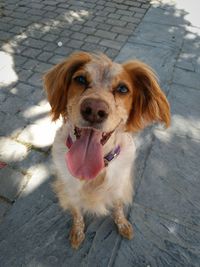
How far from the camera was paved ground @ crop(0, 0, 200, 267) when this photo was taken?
11.5 feet

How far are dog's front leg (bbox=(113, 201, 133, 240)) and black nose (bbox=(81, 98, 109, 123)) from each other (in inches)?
53.7

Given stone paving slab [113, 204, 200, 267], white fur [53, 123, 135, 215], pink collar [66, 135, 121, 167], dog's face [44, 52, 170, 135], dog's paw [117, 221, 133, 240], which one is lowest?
stone paving slab [113, 204, 200, 267]

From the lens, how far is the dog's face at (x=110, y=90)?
2726mm

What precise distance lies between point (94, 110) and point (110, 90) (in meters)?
0.43

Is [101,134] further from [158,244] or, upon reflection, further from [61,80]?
[158,244]

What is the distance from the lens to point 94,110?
2.44 m

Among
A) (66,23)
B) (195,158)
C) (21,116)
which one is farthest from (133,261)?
(66,23)

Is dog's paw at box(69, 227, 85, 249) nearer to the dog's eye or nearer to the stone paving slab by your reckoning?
the stone paving slab

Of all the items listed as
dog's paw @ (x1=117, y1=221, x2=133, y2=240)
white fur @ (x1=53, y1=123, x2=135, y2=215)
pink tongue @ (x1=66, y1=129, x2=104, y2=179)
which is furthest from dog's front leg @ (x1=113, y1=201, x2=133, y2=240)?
pink tongue @ (x1=66, y1=129, x2=104, y2=179)

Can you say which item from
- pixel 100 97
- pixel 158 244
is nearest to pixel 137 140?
pixel 158 244

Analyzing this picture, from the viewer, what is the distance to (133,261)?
3.40 m

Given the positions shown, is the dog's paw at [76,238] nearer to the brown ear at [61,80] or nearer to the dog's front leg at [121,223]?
the dog's front leg at [121,223]

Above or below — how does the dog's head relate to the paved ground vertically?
above

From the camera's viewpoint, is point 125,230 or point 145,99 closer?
point 145,99
